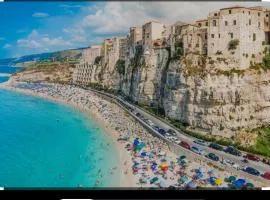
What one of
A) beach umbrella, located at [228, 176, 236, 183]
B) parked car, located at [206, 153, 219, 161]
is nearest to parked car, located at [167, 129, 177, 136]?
parked car, located at [206, 153, 219, 161]

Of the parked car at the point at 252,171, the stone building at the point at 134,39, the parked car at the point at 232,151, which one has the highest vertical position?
the stone building at the point at 134,39

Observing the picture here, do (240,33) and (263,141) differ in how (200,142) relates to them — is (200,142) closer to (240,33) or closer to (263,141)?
(263,141)

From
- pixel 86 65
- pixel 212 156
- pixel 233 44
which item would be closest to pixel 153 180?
pixel 212 156

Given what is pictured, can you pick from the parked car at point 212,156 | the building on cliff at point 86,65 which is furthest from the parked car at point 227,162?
the building on cliff at point 86,65

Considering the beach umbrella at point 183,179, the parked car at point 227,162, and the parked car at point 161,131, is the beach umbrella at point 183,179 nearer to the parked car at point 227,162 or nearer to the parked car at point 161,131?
the parked car at point 227,162

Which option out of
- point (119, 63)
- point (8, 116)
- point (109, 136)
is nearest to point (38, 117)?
point (8, 116)

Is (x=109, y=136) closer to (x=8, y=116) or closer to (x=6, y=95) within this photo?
(x=8, y=116)
